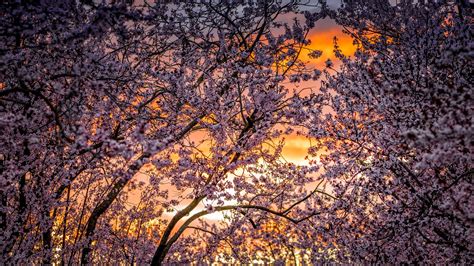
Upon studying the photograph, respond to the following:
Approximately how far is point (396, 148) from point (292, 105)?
117 inches

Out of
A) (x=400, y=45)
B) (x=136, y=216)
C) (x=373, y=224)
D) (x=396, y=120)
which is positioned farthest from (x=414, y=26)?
(x=136, y=216)

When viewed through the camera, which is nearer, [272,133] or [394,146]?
[394,146]

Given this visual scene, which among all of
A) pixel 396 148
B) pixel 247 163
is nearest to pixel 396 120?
pixel 396 148

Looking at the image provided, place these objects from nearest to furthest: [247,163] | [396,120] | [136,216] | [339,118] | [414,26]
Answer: [396,120]
[414,26]
[339,118]
[247,163]
[136,216]

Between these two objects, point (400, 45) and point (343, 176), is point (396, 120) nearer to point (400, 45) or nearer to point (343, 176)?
point (343, 176)

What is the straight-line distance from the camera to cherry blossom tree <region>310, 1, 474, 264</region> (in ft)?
26.8

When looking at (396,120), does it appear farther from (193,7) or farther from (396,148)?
(193,7)

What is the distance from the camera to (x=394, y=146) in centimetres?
920

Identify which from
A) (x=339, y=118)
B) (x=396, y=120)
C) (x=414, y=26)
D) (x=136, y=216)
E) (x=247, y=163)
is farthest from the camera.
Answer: (x=136, y=216)

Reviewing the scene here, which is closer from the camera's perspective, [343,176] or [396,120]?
[396,120]

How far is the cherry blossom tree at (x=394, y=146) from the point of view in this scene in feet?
26.8

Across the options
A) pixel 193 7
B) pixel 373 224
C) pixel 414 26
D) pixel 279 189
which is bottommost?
pixel 373 224

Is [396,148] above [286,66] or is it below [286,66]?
below

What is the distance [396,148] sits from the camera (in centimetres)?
934
